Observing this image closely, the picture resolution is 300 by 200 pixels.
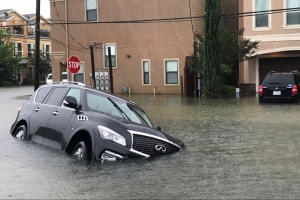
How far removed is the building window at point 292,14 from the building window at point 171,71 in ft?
26.8

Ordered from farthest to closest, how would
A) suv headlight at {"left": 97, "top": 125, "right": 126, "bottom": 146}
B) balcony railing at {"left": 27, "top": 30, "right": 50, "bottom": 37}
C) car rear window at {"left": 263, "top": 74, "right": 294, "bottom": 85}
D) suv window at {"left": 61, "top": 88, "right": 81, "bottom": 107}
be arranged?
balcony railing at {"left": 27, "top": 30, "right": 50, "bottom": 37}, car rear window at {"left": 263, "top": 74, "right": 294, "bottom": 85}, suv window at {"left": 61, "top": 88, "right": 81, "bottom": 107}, suv headlight at {"left": 97, "top": 125, "right": 126, "bottom": 146}

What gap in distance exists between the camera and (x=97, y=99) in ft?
32.3

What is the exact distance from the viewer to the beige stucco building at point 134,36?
33.1m

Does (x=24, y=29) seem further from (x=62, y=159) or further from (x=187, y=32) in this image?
(x=62, y=159)

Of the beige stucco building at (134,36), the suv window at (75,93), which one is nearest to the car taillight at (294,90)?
the beige stucco building at (134,36)

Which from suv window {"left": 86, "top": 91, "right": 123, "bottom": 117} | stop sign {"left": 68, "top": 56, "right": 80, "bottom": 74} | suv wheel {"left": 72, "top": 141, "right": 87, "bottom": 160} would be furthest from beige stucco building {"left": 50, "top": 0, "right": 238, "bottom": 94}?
suv wheel {"left": 72, "top": 141, "right": 87, "bottom": 160}

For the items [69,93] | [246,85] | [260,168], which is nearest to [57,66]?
[246,85]

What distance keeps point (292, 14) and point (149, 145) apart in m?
23.6

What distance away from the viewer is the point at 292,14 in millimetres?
29922

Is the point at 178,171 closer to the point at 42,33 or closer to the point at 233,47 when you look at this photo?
the point at 233,47

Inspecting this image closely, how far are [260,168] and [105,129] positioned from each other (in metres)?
2.89

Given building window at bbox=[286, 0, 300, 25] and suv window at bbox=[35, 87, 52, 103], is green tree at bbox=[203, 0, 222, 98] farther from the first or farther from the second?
suv window at bbox=[35, 87, 52, 103]

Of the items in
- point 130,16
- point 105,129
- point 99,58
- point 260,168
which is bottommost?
point 260,168

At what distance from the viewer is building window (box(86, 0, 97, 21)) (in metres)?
36.2
